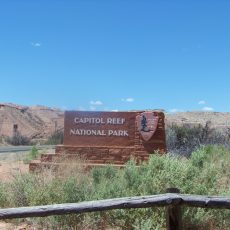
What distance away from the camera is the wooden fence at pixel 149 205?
6598mm

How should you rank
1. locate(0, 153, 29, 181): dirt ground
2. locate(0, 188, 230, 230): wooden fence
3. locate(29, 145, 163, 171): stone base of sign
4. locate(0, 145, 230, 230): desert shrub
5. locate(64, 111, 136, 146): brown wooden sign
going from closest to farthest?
locate(0, 188, 230, 230): wooden fence, locate(0, 145, 230, 230): desert shrub, locate(0, 153, 29, 181): dirt ground, locate(29, 145, 163, 171): stone base of sign, locate(64, 111, 136, 146): brown wooden sign

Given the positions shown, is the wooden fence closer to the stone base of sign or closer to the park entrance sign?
the stone base of sign

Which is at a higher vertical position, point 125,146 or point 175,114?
point 175,114

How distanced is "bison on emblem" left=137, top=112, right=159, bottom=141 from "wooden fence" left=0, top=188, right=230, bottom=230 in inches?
463

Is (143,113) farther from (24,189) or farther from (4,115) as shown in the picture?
(4,115)

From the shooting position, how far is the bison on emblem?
1859 centimetres

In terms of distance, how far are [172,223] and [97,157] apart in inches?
482

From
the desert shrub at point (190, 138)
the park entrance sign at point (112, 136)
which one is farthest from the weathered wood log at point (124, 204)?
the desert shrub at point (190, 138)

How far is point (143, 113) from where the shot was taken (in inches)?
738

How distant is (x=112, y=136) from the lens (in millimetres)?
19172

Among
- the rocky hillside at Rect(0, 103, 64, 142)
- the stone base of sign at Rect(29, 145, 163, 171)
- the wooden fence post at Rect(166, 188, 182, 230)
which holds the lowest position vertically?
the wooden fence post at Rect(166, 188, 182, 230)

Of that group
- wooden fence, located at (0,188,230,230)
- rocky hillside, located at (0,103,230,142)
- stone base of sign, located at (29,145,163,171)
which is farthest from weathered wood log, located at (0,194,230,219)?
rocky hillside, located at (0,103,230,142)

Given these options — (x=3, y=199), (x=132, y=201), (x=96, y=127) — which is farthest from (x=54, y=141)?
(x=132, y=201)

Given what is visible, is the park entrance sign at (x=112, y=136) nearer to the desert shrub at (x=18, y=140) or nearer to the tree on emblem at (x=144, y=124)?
the tree on emblem at (x=144, y=124)
